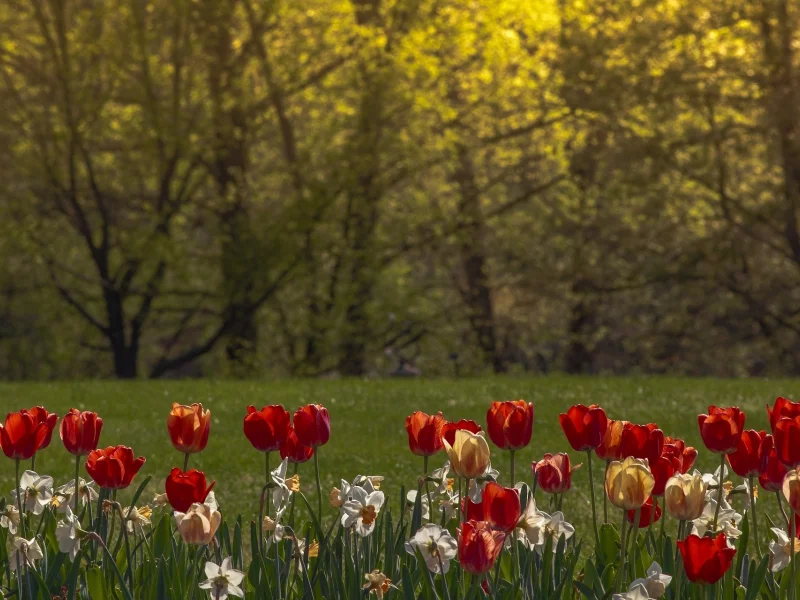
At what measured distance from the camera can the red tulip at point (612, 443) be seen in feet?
10.8

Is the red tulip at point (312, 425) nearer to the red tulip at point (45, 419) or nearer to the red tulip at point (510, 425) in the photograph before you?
the red tulip at point (510, 425)

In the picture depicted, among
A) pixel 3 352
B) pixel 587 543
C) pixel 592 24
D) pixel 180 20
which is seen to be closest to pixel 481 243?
pixel 592 24

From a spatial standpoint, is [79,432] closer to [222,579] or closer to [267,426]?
[267,426]

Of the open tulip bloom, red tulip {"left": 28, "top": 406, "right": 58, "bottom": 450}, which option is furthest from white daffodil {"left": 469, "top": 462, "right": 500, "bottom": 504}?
red tulip {"left": 28, "top": 406, "right": 58, "bottom": 450}

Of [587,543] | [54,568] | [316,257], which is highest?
[316,257]

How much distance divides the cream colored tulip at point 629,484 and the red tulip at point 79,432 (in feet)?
4.92

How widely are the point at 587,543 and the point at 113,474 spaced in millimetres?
2739

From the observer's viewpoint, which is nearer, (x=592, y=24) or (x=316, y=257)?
(x=316, y=257)

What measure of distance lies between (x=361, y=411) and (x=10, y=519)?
654 centimetres

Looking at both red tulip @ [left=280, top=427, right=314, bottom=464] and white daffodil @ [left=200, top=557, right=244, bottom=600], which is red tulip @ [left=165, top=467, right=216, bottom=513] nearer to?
white daffodil @ [left=200, top=557, right=244, bottom=600]

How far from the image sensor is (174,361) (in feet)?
55.1

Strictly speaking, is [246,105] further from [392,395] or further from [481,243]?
[392,395]

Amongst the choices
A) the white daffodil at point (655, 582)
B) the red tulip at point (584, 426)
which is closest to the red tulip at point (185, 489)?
the red tulip at point (584, 426)

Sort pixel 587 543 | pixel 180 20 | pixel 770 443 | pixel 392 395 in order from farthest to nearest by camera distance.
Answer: pixel 180 20 < pixel 392 395 < pixel 587 543 < pixel 770 443
